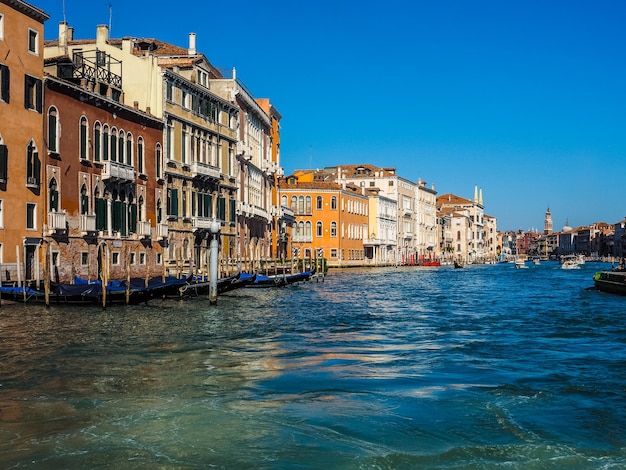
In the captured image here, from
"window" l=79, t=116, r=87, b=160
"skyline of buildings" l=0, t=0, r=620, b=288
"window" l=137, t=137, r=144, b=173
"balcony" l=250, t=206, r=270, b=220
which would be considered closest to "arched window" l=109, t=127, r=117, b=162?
"skyline of buildings" l=0, t=0, r=620, b=288

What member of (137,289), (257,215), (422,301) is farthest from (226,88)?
(137,289)

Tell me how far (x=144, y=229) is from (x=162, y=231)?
125cm

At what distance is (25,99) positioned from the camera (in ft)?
66.6

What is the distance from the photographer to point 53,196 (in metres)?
21.5

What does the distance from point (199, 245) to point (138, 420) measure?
23.9m

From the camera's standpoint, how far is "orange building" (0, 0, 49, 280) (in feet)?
64.0

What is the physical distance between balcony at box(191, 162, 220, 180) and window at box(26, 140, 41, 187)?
9.47 metres

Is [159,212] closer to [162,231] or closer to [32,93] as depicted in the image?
[162,231]

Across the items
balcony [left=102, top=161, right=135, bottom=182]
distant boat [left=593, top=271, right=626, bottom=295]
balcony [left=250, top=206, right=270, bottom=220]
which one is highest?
balcony [left=102, top=161, right=135, bottom=182]

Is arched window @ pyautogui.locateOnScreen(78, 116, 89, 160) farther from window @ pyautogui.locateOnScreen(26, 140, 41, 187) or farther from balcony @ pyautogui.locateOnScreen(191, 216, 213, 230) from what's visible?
balcony @ pyautogui.locateOnScreen(191, 216, 213, 230)

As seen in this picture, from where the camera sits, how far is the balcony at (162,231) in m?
27.6

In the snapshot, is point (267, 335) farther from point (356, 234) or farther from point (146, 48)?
point (356, 234)

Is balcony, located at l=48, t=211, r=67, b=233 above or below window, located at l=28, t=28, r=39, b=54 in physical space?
below

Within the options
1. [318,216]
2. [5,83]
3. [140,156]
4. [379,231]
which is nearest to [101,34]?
[140,156]
